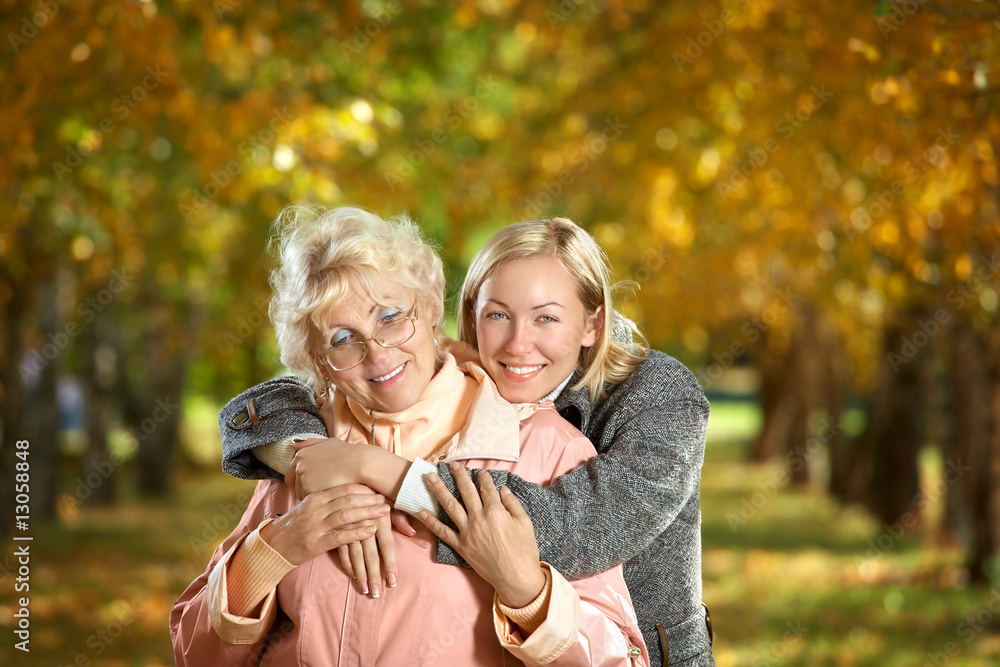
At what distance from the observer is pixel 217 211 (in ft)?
35.7

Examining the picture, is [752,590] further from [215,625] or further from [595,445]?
[215,625]

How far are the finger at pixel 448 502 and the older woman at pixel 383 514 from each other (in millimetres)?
30

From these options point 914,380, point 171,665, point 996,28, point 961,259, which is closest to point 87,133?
point 171,665

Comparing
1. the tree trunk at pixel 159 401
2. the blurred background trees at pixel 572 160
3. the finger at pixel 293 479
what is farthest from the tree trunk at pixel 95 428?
the finger at pixel 293 479

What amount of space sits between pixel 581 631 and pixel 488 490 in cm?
37

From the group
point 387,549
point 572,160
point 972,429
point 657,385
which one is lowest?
point 972,429

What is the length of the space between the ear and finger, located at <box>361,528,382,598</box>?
84 cm

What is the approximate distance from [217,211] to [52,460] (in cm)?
415

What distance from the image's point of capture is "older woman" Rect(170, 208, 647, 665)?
2.15m

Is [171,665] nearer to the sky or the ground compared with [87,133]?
nearer to the ground

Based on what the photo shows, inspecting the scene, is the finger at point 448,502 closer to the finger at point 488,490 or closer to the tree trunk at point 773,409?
the finger at point 488,490

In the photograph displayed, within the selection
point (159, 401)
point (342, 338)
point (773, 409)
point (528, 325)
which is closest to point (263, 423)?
point (342, 338)

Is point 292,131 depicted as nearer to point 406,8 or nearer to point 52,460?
point 406,8

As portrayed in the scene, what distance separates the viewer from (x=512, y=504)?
2162mm
